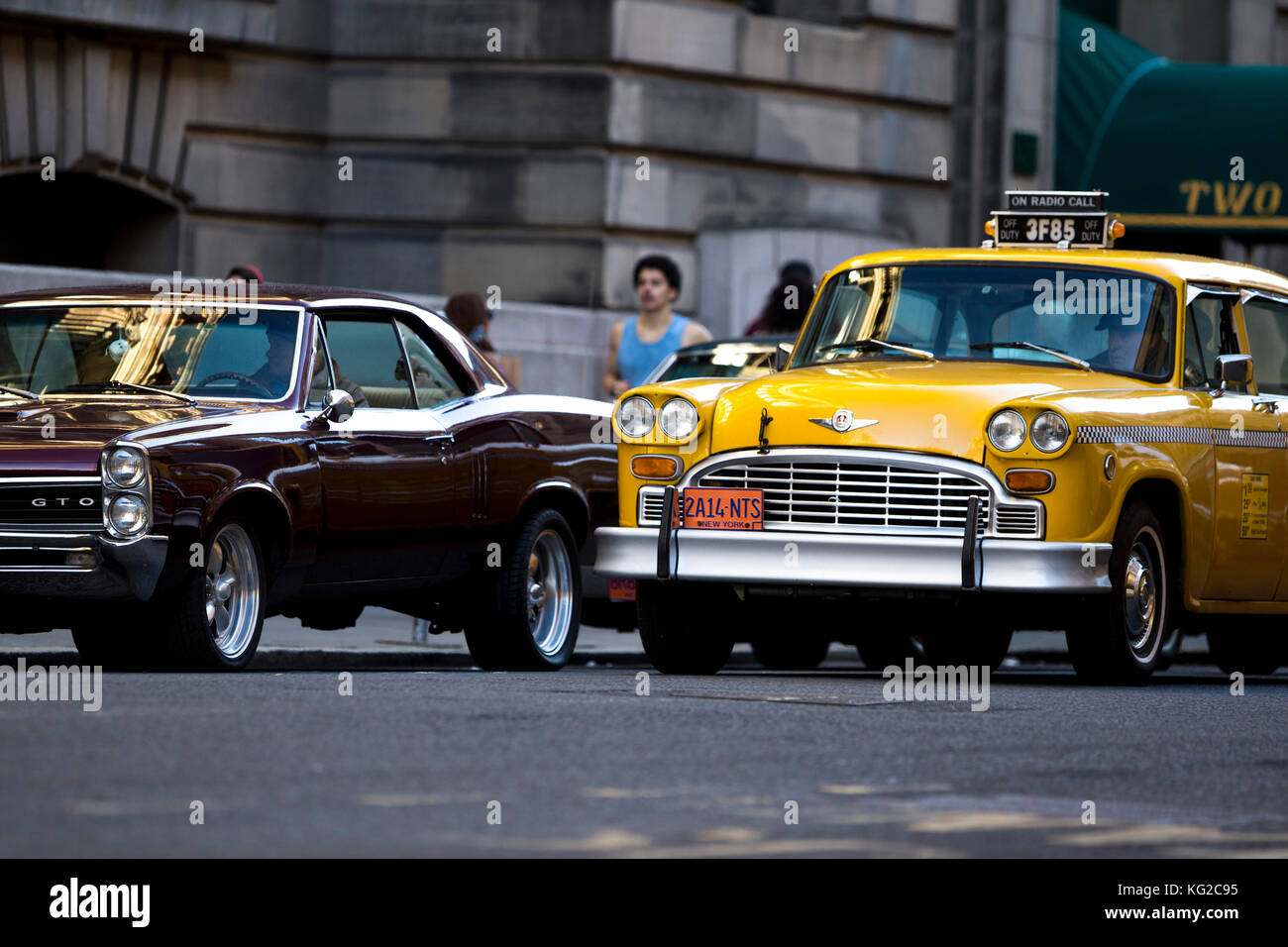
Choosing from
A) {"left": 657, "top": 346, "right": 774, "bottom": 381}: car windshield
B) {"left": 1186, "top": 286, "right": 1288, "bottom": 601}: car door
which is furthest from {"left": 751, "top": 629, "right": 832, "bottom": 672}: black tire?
{"left": 1186, "top": 286, "right": 1288, "bottom": 601}: car door

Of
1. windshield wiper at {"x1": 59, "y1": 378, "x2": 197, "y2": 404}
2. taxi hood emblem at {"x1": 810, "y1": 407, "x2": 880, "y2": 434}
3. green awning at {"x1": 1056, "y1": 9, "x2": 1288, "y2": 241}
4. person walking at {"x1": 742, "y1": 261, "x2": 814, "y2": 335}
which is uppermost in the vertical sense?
green awning at {"x1": 1056, "y1": 9, "x2": 1288, "y2": 241}

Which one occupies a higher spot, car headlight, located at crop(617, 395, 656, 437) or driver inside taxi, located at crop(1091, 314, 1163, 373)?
driver inside taxi, located at crop(1091, 314, 1163, 373)

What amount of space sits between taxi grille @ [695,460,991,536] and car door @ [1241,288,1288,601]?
2.13 meters

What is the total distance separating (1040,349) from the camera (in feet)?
37.9

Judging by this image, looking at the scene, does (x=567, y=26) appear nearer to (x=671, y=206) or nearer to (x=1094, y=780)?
(x=671, y=206)

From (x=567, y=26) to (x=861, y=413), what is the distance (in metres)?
9.75

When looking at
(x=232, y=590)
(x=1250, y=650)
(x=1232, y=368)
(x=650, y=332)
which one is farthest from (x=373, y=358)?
(x=1250, y=650)

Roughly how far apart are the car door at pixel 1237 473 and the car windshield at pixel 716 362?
3.14m

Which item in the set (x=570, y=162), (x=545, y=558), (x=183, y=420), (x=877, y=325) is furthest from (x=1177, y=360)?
(x=570, y=162)

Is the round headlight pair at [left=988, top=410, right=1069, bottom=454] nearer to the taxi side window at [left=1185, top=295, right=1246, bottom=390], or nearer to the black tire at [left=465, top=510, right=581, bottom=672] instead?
the taxi side window at [left=1185, top=295, right=1246, bottom=390]

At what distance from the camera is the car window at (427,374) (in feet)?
39.7

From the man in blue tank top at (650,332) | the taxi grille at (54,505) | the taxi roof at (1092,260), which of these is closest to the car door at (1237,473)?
the taxi roof at (1092,260)

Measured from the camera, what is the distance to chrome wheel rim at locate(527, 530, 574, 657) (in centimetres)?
1272

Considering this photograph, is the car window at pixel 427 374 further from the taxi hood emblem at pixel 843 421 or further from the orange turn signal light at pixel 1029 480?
the orange turn signal light at pixel 1029 480
